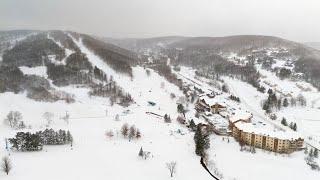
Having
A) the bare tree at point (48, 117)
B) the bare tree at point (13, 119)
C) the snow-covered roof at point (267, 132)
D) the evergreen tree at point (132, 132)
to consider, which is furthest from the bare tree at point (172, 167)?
the bare tree at point (13, 119)

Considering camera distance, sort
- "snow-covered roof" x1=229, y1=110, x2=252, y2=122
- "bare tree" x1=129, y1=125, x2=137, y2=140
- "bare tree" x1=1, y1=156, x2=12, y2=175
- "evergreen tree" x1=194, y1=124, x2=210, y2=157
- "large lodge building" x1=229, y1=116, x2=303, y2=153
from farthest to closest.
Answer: "snow-covered roof" x1=229, y1=110, x2=252, y2=122, "bare tree" x1=129, y1=125, x2=137, y2=140, "large lodge building" x1=229, y1=116, x2=303, y2=153, "evergreen tree" x1=194, y1=124, x2=210, y2=157, "bare tree" x1=1, y1=156, x2=12, y2=175

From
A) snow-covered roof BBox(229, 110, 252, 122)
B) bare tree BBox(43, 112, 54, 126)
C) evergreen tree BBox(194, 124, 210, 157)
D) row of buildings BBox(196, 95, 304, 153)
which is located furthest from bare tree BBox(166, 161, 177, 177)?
bare tree BBox(43, 112, 54, 126)

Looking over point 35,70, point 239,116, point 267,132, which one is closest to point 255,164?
point 267,132

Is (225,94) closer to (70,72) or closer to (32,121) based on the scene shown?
(70,72)

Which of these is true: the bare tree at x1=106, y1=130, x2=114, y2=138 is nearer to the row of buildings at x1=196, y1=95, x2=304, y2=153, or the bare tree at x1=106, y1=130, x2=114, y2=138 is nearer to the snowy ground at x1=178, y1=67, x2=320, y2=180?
the snowy ground at x1=178, y1=67, x2=320, y2=180

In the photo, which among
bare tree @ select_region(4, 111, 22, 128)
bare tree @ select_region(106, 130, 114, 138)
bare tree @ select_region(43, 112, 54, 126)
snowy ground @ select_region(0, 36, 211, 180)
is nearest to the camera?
snowy ground @ select_region(0, 36, 211, 180)

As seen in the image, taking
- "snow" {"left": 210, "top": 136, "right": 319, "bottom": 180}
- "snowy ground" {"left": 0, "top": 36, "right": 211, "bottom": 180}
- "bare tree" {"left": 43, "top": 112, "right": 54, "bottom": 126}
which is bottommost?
"snow" {"left": 210, "top": 136, "right": 319, "bottom": 180}

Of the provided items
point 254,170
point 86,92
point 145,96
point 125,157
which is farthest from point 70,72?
point 254,170

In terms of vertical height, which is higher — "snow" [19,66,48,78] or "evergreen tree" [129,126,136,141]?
"snow" [19,66,48,78]
